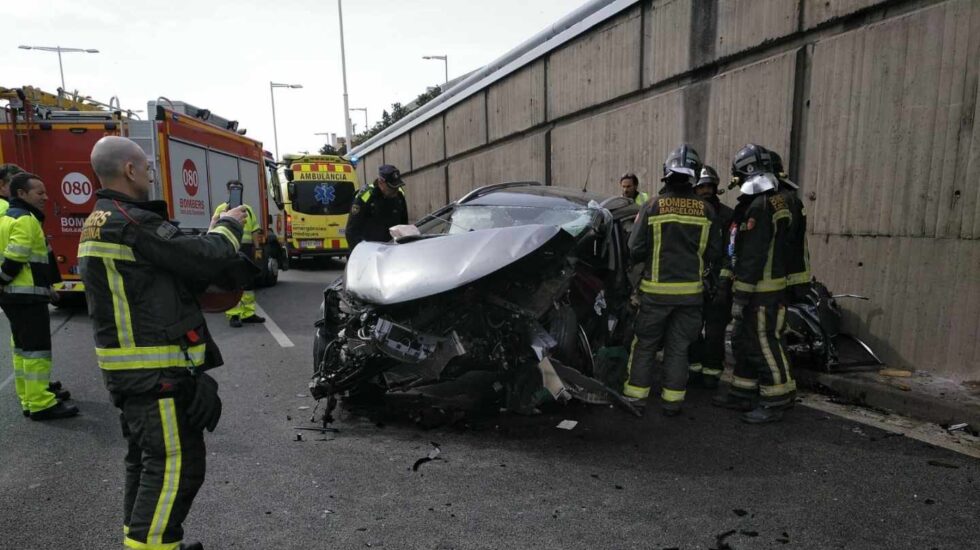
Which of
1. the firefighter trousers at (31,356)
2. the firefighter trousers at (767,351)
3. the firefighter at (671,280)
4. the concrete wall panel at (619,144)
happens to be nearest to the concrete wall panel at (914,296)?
the firefighter trousers at (767,351)

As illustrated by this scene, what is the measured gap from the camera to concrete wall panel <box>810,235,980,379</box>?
4438 mm

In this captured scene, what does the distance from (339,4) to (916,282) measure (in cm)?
2575

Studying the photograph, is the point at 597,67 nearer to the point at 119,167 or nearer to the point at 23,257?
the point at 23,257

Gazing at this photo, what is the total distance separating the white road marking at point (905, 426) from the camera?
11.9ft

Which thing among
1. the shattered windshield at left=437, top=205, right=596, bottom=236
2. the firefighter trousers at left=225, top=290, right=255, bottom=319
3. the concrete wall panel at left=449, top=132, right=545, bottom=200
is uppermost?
the concrete wall panel at left=449, top=132, right=545, bottom=200

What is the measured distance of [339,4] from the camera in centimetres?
2558

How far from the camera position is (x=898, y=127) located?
4910 millimetres

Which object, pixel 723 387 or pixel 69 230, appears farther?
pixel 69 230

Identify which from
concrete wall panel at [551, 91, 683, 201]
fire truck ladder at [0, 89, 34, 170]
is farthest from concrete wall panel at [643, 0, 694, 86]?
fire truck ladder at [0, 89, 34, 170]

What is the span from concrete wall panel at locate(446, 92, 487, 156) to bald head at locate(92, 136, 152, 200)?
41.6 ft

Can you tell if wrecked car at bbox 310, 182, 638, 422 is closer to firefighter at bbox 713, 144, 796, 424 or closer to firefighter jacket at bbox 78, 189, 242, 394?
firefighter at bbox 713, 144, 796, 424

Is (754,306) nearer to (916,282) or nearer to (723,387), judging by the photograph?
(723,387)

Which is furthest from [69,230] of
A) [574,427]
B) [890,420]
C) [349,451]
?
[890,420]

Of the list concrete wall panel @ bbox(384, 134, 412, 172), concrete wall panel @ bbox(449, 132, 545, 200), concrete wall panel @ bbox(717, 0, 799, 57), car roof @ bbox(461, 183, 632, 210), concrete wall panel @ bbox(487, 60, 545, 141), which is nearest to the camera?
car roof @ bbox(461, 183, 632, 210)
